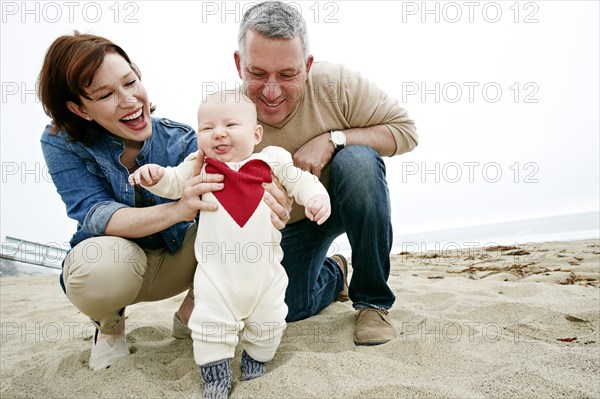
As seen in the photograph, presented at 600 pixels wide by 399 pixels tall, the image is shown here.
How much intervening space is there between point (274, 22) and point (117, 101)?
2.66 ft

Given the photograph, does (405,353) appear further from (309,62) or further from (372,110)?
(309,62)

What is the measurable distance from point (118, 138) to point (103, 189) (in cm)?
25

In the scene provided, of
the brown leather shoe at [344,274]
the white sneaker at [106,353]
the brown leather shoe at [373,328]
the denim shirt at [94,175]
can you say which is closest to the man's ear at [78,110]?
the denim shirt at [94,175]

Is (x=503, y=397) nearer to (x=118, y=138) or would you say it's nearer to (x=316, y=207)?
(x=316, y=207)

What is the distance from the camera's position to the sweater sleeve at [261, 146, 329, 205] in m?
1.77

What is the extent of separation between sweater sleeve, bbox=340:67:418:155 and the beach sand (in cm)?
98

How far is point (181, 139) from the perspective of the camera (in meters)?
2.29

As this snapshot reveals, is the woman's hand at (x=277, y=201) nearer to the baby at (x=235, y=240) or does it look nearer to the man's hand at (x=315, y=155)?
the baby at (x=235, y=240)

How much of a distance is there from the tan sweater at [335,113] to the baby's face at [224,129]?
1.89 feet

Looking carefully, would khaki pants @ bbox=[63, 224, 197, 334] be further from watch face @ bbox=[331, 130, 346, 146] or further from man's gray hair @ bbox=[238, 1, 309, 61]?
man's gray hair @ bbox=[238, 1, 309, 61]

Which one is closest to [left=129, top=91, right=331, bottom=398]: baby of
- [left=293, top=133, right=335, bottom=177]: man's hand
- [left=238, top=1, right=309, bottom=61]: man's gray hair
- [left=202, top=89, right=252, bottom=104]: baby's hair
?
[left=202, top=89, right=252, bottom=104]: baby's hair

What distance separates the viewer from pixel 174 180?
179 cm

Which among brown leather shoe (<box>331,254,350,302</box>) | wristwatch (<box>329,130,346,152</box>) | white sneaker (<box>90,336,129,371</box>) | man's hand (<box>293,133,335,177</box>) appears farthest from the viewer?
brown leather shoe (<box>331,254,350,302</box>)

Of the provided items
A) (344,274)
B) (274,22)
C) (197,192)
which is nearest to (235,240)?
(197,192)
